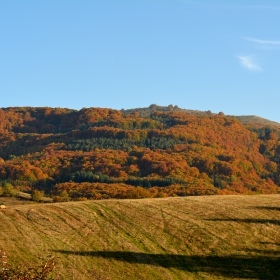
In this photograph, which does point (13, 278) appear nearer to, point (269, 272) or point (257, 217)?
point (269, 272)

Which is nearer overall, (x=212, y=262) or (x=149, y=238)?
(x=212, y=262)

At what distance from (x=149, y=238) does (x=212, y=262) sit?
870 centimetres

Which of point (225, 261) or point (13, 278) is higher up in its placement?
point (13, 278)

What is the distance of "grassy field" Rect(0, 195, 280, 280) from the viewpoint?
158 ft

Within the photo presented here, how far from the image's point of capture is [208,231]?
59.1m

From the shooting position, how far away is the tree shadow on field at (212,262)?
1897 inches

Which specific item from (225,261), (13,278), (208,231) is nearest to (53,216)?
(208,231)

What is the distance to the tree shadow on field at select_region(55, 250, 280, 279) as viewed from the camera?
48.2 m

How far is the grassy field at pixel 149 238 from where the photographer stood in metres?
48.3

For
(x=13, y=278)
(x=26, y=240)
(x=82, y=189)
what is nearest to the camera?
(x=13, y=278)

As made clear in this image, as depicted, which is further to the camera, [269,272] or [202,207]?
[202,207]

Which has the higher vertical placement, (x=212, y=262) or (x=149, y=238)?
(x=149, y=238)

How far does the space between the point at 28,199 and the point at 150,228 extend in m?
61.8

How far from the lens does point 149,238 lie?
186 feet
